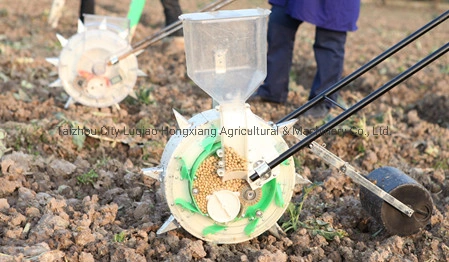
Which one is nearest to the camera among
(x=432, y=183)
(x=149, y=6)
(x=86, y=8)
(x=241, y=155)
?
(x=241, y=155)

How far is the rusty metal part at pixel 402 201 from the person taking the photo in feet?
8.18

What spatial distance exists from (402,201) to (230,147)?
2.49 feet

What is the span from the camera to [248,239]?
2.40 meters

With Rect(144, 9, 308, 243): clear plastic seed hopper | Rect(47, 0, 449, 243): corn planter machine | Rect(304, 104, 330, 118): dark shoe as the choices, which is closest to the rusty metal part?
Rect(47, 0, 449, 243): corn planter machine

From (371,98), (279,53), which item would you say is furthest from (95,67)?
(371,98)

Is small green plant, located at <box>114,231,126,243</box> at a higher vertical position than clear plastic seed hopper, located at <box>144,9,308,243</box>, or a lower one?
lower

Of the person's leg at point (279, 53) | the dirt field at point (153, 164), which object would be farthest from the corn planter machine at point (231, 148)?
the person's leg at point (279, 53)

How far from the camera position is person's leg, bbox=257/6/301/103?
13.7 feet

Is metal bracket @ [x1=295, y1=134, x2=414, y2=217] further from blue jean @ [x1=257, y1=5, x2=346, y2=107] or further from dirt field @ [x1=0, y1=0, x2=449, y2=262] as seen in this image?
blue jean @ [x1=257, y1=5, x2=346, y2=107]

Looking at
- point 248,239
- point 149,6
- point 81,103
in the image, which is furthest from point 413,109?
point 149,6

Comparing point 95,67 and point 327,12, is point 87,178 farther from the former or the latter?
point 327,12

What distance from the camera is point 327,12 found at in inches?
153

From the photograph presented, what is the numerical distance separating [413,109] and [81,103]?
7.81 ft

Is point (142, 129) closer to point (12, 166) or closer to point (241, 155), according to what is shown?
point (12, 166)
